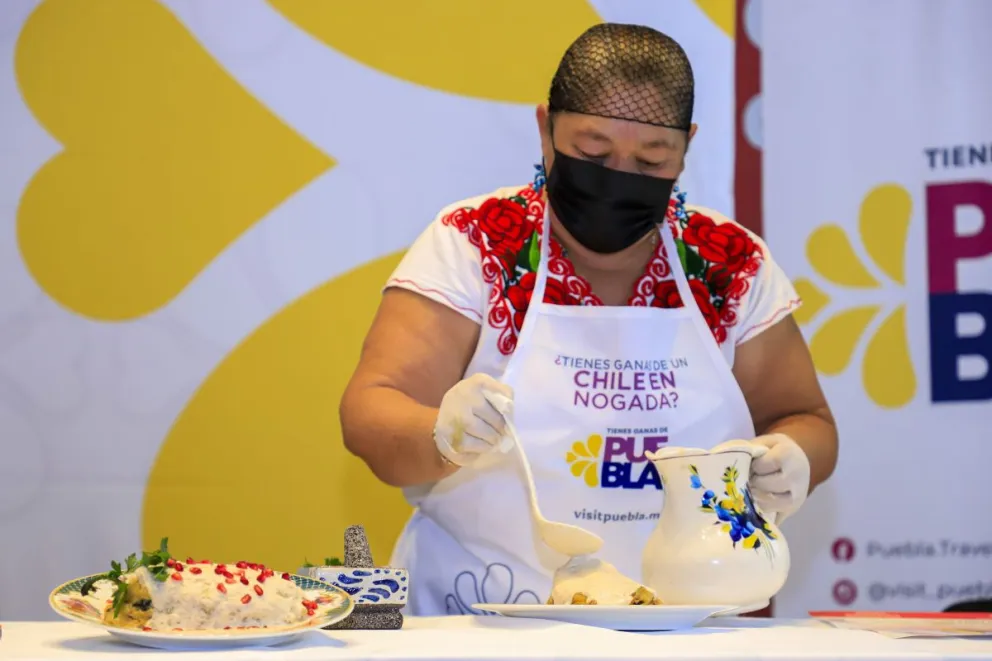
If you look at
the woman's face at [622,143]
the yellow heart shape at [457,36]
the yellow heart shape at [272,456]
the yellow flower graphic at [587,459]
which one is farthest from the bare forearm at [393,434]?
the yellow heart shape at [457,36]

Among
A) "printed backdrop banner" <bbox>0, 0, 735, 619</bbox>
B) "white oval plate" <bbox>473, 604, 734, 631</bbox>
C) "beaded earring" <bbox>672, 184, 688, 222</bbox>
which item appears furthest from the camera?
"printed backdrop banner" <bbox>0, 0, 735, 619</bbox>

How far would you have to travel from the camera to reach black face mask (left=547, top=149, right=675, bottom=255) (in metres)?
1.94

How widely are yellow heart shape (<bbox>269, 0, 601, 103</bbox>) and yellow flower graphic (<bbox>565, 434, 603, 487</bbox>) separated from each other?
1159 mm

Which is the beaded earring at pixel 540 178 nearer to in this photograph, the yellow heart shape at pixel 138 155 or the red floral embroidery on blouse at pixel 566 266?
the red floral embroidery on blouse at pixel 566 266

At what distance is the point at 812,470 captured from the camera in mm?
1982

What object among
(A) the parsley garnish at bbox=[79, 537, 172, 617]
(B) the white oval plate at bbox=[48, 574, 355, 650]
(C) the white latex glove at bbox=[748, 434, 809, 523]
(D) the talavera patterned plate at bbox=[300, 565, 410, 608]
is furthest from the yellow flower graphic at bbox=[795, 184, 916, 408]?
(A) the parsley garnish at bbox=[79, 537, 172, 617]

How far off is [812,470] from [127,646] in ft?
3.92

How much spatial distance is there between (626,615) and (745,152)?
70.2 inches

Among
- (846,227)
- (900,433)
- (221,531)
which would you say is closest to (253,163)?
(221,531)

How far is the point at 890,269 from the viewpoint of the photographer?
9.37 feet

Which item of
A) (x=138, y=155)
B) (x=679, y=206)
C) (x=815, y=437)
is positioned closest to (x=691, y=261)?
(x=679, y=206)

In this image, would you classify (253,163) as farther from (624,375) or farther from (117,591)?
(117,591)

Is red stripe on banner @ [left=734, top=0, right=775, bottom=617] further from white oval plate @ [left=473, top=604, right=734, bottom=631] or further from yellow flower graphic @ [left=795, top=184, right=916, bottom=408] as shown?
white oval plate @ [left=473, top=604, right=734, bottom=631]

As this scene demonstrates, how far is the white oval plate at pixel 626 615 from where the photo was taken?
1316mm
